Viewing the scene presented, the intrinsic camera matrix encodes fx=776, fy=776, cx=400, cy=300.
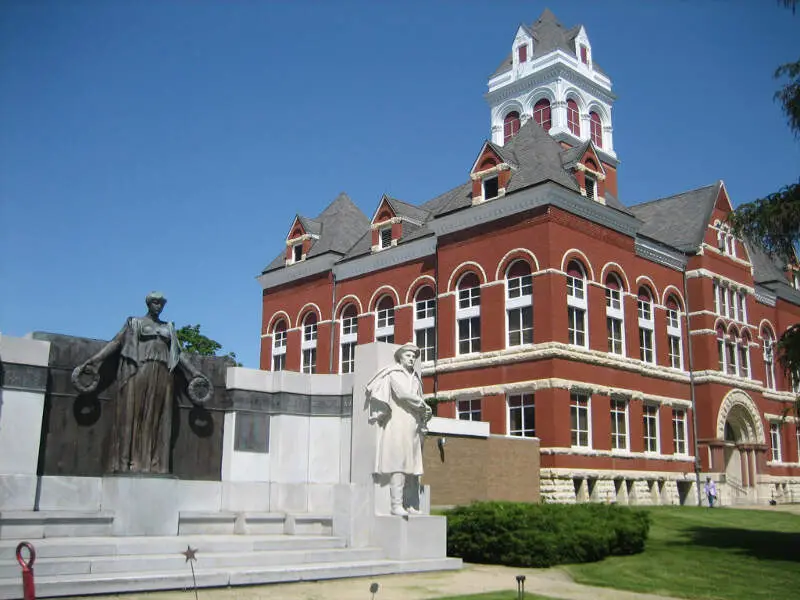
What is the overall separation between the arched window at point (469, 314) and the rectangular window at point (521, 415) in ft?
11.2

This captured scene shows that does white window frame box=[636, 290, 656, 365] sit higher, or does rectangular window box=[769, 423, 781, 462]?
white window frame box=[636, 290, 656, 365]

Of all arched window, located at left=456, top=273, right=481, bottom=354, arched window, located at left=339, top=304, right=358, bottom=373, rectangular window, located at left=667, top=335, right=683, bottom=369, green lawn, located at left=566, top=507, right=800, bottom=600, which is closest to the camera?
green lawn, located at left=566, top=507, right=800, bottom=600

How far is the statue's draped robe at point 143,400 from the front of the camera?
43.0 ft

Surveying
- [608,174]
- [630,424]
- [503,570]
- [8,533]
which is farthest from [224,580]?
[608,174]

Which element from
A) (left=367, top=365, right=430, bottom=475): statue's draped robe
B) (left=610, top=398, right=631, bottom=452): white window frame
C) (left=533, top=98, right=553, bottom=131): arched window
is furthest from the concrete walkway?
(left=533, top=98, right=553, bottom=131): arched window

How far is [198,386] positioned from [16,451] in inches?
125

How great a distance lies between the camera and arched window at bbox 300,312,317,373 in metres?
44.9

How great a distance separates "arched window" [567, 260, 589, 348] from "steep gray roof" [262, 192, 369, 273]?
15.9 m

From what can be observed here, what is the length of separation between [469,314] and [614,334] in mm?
6678

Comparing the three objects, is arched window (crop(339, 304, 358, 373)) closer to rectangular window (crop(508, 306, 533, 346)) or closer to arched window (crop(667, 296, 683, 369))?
rectangular window (crop(508, 306, 533, 346))

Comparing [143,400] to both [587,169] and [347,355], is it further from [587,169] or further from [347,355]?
[347,355]

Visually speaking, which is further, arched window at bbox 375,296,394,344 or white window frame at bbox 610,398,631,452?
arched window at bbox 375,296,394,344

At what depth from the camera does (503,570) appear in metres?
13.5

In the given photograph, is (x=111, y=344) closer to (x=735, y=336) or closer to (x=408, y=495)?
(x=408, y=495)
